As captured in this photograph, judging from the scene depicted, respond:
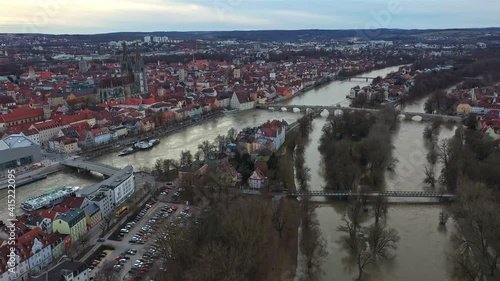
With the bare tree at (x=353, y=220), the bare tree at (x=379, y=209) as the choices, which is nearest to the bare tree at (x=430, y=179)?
the bare tree at (x=379, y=209)

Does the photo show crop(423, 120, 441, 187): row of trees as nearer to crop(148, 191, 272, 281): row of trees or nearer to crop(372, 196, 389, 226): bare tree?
crop(372, 196, 389, 226): bare tree

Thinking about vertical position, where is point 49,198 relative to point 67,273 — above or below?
below

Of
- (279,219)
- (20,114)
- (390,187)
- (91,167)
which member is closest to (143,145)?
(91,167)

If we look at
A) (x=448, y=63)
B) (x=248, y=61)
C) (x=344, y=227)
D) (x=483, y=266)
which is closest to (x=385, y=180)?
(x=344, y=227)

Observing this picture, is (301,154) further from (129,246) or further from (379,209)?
(129,246)

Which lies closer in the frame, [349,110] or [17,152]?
[17,152]

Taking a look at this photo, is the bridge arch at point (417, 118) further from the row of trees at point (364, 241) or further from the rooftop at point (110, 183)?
the rooftop at point (110, 183)

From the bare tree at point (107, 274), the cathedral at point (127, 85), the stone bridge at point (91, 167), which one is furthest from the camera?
the cathedral at point (127, 85)
